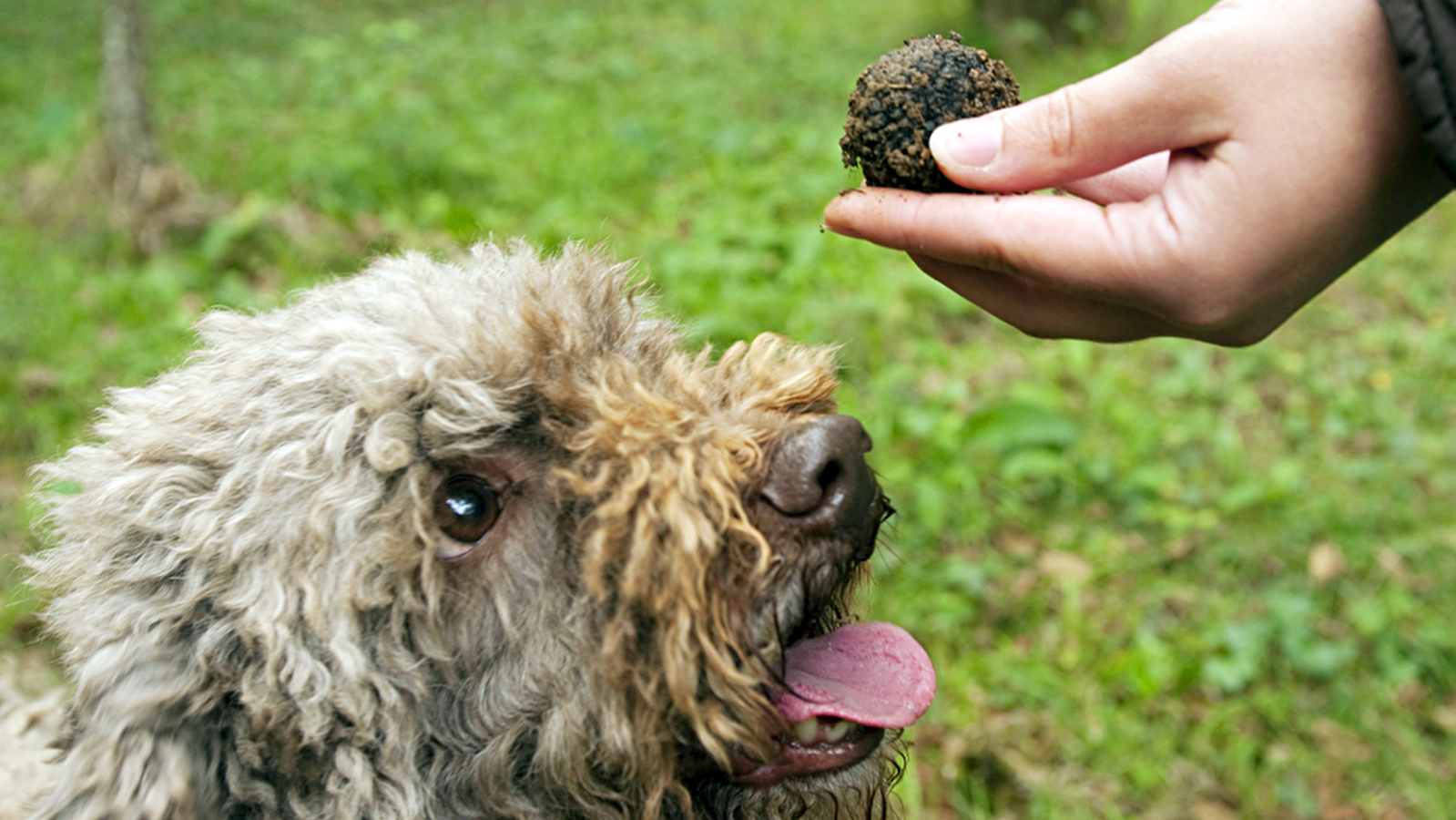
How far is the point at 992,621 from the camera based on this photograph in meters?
3.79

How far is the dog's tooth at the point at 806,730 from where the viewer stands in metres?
1.84

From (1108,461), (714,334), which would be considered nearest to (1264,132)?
(1108,461)

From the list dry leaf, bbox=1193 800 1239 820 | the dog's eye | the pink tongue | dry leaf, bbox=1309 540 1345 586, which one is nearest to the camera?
the pink tongue

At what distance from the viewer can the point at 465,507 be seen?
6.39ft

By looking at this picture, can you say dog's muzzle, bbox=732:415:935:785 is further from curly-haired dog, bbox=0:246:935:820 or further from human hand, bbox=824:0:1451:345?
human hand, bbox=824:0:1451:345

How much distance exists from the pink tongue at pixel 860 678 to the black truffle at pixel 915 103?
33.9 inches

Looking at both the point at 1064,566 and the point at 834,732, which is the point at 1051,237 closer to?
the point at 834,732

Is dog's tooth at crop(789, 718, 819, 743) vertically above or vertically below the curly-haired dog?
below

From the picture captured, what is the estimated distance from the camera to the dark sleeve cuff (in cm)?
148

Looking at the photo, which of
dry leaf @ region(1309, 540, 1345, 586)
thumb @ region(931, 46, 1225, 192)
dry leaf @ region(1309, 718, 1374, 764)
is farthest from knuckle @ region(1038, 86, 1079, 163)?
dry leaf @ region(1309, 540, 1345, 586)

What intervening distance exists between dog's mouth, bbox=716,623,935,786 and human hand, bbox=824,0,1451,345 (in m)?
0.77

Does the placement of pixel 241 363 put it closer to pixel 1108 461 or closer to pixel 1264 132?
pixel 1264 132

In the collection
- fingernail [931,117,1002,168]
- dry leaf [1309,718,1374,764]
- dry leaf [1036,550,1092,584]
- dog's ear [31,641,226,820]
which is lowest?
dry leaf [1309,718,1374,764]

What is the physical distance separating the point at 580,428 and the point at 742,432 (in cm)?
30
